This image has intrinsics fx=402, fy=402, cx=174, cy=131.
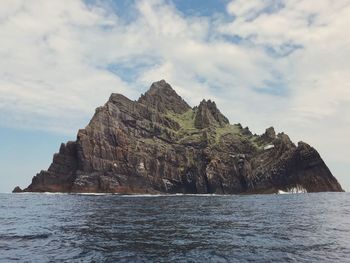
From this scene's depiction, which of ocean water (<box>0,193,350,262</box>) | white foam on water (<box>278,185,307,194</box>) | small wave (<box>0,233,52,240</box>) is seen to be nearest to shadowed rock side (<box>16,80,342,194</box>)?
white foam on water (<box>278,185,307,194</box>)

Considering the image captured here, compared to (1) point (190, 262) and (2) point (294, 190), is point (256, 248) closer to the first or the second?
(1) point (190, 262)

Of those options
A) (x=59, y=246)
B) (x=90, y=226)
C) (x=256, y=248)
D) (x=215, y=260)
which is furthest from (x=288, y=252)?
(x=90, y=226)

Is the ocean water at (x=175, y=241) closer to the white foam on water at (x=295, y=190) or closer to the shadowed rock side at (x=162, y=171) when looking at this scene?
the white foam on water at (x=295, y=190)

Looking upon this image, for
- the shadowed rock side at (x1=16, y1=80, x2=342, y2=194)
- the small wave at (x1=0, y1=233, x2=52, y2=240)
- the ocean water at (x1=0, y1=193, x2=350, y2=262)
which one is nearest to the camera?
the ocean water at (x1=0, y1=193, x2=350, y2=262)

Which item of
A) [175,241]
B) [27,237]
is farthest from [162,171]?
[175,241]

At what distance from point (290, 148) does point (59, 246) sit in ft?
566

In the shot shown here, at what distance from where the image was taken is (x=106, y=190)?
180 metres

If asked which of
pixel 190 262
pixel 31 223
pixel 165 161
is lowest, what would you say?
pixel 190 262

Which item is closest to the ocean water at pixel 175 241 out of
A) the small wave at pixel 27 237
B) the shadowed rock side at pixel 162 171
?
the small wave at pixel 27 237

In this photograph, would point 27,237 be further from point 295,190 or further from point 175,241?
point 295,190

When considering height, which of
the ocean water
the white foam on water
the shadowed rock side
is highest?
the shadowed rock side

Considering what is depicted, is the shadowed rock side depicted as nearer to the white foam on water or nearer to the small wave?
the white foam on water

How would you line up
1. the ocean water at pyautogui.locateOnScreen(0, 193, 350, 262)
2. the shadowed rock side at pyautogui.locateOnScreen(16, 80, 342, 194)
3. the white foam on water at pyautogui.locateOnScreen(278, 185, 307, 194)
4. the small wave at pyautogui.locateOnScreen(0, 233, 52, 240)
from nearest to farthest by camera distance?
the ocean water at pyautogui.locateOnScreen(0, 193, 350, 262) < the small wave at pyautogui.locateOnScreen(0, 233, 52, 240) < the white foam on water at pyautogui.locateOnScreen(278, 185, 307, 194) < the shadowed rock side at pyautogui.locateOnScreen(16, 80, 342, 194)

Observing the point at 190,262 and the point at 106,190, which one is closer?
the point at 190,262
